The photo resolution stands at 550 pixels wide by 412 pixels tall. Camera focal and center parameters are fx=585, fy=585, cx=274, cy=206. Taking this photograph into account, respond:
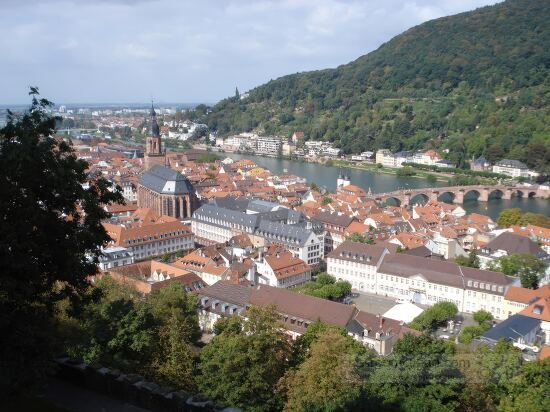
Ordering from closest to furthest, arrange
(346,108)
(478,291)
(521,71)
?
A: 1. (478,291)
2. (521,71)
3. (346,108)

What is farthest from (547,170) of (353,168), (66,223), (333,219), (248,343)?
(66,223)

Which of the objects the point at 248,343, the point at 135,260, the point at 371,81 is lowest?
the point at 135,260

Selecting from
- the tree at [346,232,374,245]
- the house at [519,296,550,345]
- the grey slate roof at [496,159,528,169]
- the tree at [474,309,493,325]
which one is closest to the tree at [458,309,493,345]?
the tree at [474,309,493,325]

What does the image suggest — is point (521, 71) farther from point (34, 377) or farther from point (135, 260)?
point (34, 377)

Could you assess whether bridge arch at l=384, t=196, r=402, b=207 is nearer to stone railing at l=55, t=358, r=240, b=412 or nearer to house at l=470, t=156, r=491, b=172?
house at l=470, t=156, r=491, b=172

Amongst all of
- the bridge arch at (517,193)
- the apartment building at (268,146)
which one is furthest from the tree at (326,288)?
the apartment building at (268,146)

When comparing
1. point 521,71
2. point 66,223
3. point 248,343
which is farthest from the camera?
point 521,71

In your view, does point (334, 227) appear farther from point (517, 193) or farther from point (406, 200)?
point (517, 193)
